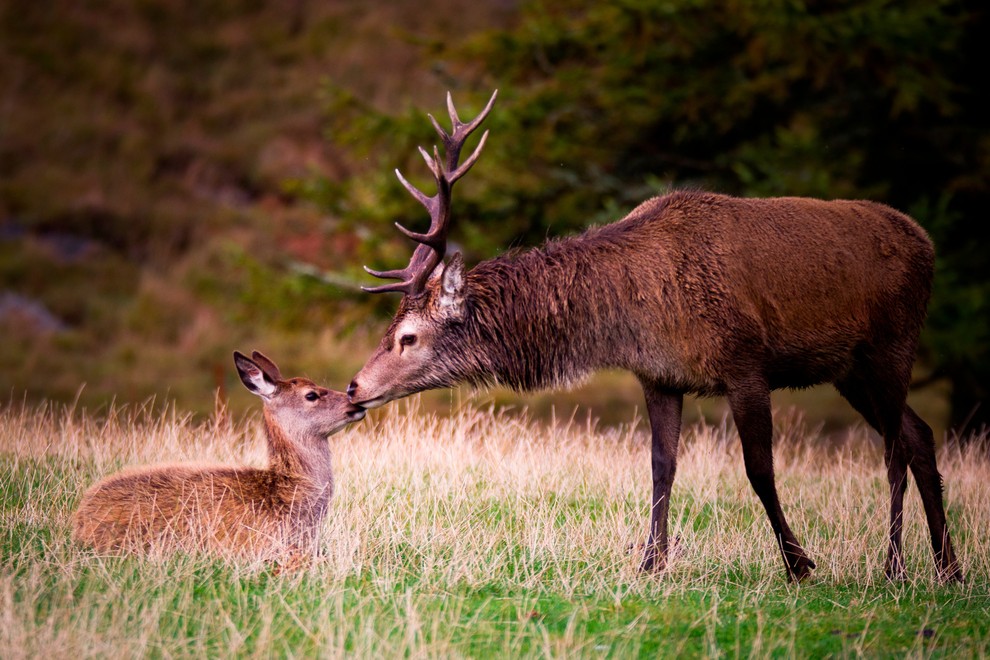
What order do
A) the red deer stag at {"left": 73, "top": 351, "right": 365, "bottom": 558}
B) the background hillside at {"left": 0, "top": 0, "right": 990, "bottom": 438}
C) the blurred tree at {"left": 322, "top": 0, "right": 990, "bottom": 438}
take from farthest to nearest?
the background hillside at {"left": 0, "top": 0, "right": 990, "bottom": 438}
the blurred tree at {"left": 322, "top": 0, "right": 990, "bottom": 438}
the red deer stag at {"left": 73, "top": 351, "right": 365, "bottom": 558}

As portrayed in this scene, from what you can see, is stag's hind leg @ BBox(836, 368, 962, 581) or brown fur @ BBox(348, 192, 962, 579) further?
stag's hind leg @ BBox(836, 368, 962, 581)

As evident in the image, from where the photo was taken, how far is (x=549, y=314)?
7.02 meters

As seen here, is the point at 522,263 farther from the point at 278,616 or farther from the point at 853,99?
the point at 853,99

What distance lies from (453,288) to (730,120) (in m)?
7.49

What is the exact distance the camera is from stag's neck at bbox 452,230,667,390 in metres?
6.88

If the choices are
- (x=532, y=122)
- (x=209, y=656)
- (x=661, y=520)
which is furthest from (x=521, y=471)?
(x=532, y=122)

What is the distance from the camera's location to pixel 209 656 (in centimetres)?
482

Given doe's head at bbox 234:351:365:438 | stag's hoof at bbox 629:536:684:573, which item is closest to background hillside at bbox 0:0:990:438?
stag's hoof at bbox 629:536:684:573

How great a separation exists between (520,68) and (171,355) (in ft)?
36.6

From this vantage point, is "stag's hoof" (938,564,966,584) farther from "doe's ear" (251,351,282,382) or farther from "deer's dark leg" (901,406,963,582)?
"doe's ear" (251,351,282,382)

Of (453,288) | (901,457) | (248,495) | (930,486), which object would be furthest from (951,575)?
(248,495)

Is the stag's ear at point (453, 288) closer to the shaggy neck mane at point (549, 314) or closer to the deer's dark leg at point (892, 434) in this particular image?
the shaggy neck mane at point (549, 314)

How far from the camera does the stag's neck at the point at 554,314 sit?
688 centimetres

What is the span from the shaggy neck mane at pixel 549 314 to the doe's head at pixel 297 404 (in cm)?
79
